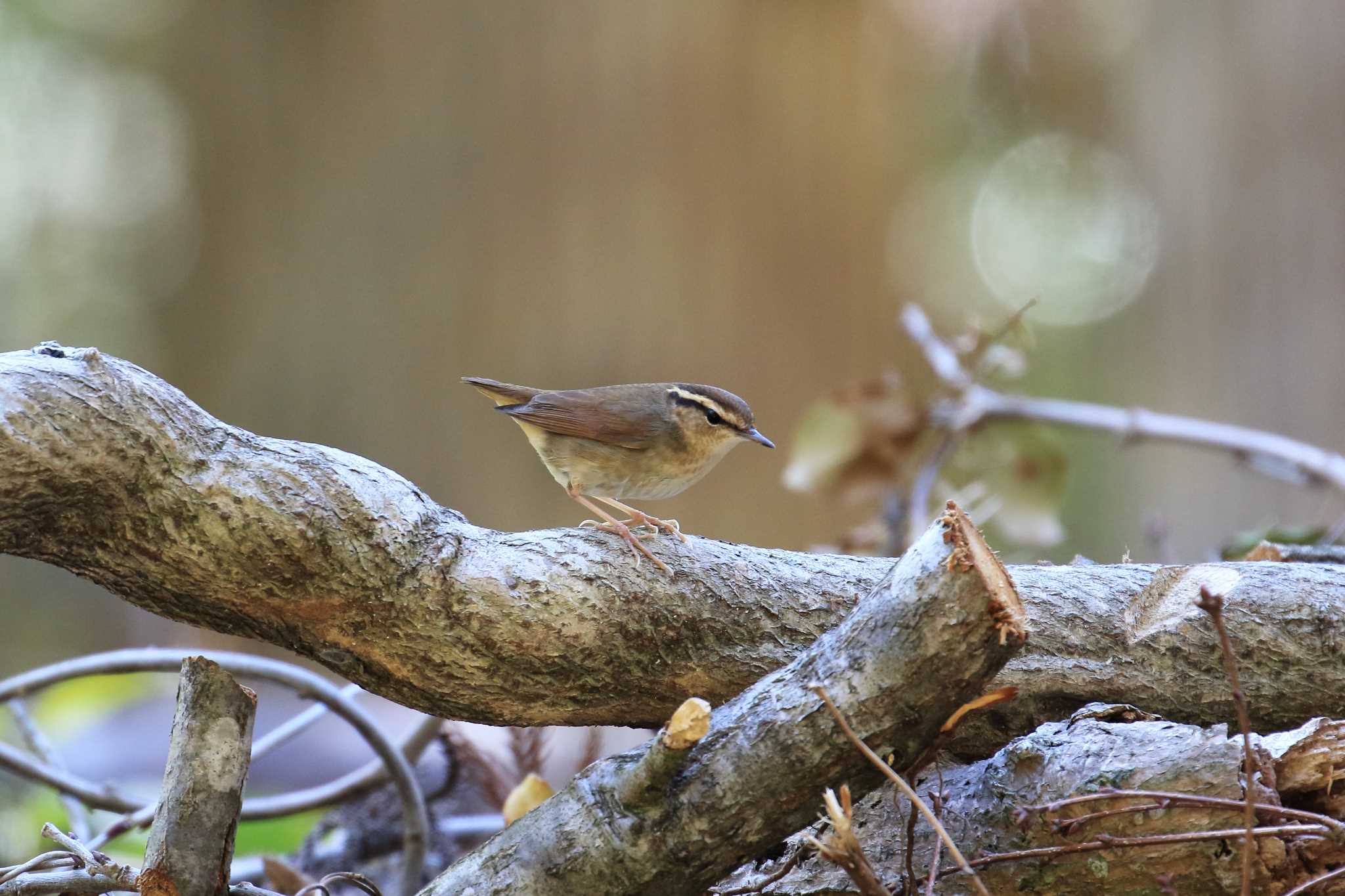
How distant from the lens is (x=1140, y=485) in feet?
23.5

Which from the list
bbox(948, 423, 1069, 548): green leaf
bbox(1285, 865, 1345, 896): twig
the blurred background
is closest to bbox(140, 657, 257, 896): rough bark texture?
bbox(1285, 865, 1345, 896): twig

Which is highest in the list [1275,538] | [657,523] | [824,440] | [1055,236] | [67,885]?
[1055,236]

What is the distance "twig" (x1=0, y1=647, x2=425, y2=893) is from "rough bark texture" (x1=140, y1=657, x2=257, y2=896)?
1.99 ft

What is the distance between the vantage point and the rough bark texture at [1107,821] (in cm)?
132

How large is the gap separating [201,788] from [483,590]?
0.45 metres

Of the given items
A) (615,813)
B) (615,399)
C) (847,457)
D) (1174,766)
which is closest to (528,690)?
(615,813)

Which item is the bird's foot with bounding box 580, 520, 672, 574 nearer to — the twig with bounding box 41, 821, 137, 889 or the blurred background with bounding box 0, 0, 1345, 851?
the twig with bounding box 41, 821, 137, 889

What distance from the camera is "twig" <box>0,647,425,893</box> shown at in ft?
6.57

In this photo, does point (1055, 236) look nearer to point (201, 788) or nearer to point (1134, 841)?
point (1134, 841)

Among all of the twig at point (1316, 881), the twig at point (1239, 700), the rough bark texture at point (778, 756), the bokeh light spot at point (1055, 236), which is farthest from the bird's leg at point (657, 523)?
the bokeh light spot at point (1055, 236)

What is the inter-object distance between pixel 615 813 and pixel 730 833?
5.9 inches

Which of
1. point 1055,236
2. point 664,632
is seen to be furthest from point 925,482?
point 1055,236

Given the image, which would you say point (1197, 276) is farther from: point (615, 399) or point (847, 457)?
point (615, 399)

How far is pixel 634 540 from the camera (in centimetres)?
165
